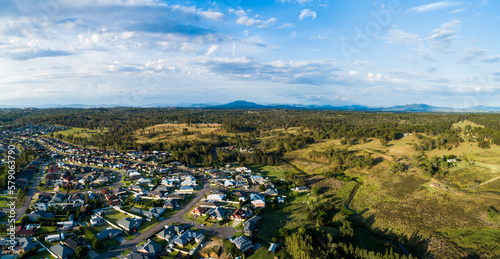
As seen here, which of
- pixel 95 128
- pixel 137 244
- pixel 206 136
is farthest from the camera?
pixel 95 128

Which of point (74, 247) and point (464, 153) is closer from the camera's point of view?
point (74, 247)

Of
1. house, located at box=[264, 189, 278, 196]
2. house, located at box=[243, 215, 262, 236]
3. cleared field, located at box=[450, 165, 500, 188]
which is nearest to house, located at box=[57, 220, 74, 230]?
house, located at box=[243, 215, 262, 236]

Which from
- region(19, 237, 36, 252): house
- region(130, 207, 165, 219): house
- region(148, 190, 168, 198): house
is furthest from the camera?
region(148, 190, 168, 198): house

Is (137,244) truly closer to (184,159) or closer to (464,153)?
(184,159)

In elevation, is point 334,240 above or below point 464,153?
below

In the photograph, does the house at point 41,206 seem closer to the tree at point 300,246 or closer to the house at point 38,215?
the house at point 38,215

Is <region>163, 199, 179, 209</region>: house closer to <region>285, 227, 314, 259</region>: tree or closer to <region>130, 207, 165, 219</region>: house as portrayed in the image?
<region>130, 207, 165, 219</region>: house

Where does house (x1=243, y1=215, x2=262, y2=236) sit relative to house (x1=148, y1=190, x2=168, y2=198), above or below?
above

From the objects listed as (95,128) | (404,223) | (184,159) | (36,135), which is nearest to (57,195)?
(184,159)
